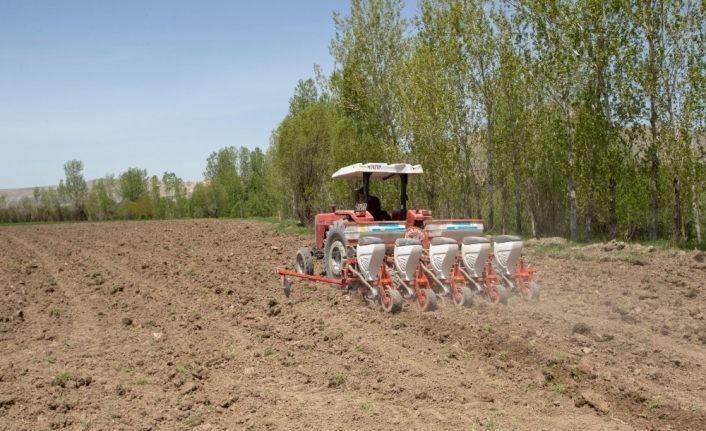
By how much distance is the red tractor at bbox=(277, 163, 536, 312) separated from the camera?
28.9 ft

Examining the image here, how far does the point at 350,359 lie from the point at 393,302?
6.20ft

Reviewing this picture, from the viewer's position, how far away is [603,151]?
19.7 m

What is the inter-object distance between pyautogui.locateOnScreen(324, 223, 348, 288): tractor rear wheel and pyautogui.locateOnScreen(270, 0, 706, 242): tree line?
1178cm

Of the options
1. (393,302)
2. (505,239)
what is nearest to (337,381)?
(393,302)

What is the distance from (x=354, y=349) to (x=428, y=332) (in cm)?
100

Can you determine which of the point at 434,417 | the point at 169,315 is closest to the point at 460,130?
the point at 169,315

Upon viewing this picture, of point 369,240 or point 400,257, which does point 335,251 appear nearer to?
point 369,240

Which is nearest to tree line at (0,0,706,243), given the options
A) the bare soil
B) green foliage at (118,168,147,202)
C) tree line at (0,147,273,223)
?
the bare soil

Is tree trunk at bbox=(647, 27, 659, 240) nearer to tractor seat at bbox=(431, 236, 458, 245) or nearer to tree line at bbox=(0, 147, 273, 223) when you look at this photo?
tractor seat at bbox=(431, 236, 458, 245)

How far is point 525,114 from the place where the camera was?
22906 mm

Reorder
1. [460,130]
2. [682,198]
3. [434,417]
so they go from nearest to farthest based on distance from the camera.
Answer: [434,417], [682,198], [460,130]

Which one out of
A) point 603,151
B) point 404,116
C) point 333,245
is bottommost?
point 333,245

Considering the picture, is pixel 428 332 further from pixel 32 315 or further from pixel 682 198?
pixel 682 198

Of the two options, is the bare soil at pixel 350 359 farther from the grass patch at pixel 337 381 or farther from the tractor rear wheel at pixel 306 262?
the tractor rear wheel at pixel 306 262
